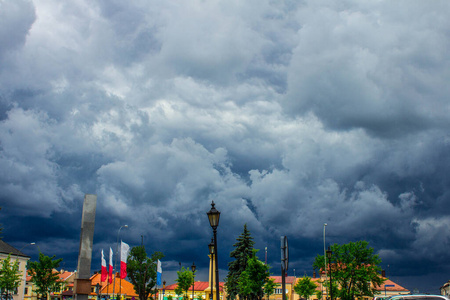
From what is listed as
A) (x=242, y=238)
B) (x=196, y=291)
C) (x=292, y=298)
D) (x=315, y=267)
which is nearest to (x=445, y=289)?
(x=292, y=298)

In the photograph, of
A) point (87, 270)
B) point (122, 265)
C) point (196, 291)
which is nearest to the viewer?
point (87, 270)

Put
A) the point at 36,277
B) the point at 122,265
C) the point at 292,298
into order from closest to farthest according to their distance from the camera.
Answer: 1. the point at 122,265
2. the point at 36,277
3. the point at 292,298

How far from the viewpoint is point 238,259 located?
73.3 metres

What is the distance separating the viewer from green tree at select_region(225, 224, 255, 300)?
71.8 m

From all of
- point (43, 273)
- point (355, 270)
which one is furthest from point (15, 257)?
point (355, 270)

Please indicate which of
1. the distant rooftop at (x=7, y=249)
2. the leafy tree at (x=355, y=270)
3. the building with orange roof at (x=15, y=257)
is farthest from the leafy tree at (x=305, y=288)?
the distant rooftop at (x=7, y=249)

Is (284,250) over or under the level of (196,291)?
over

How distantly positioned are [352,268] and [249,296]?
20.3m

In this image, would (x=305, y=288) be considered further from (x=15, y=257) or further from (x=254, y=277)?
(x=15, y=257)

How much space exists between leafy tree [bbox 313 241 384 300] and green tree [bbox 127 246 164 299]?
44082mm

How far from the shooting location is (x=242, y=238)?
7394cm

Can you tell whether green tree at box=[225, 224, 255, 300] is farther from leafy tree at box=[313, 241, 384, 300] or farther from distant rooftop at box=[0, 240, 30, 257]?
distant rooftop at box=[0, 240, 30, 257]

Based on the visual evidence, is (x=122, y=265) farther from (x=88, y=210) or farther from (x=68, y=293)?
(x=68, y=293)

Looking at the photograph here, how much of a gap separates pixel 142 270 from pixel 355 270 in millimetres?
51523
